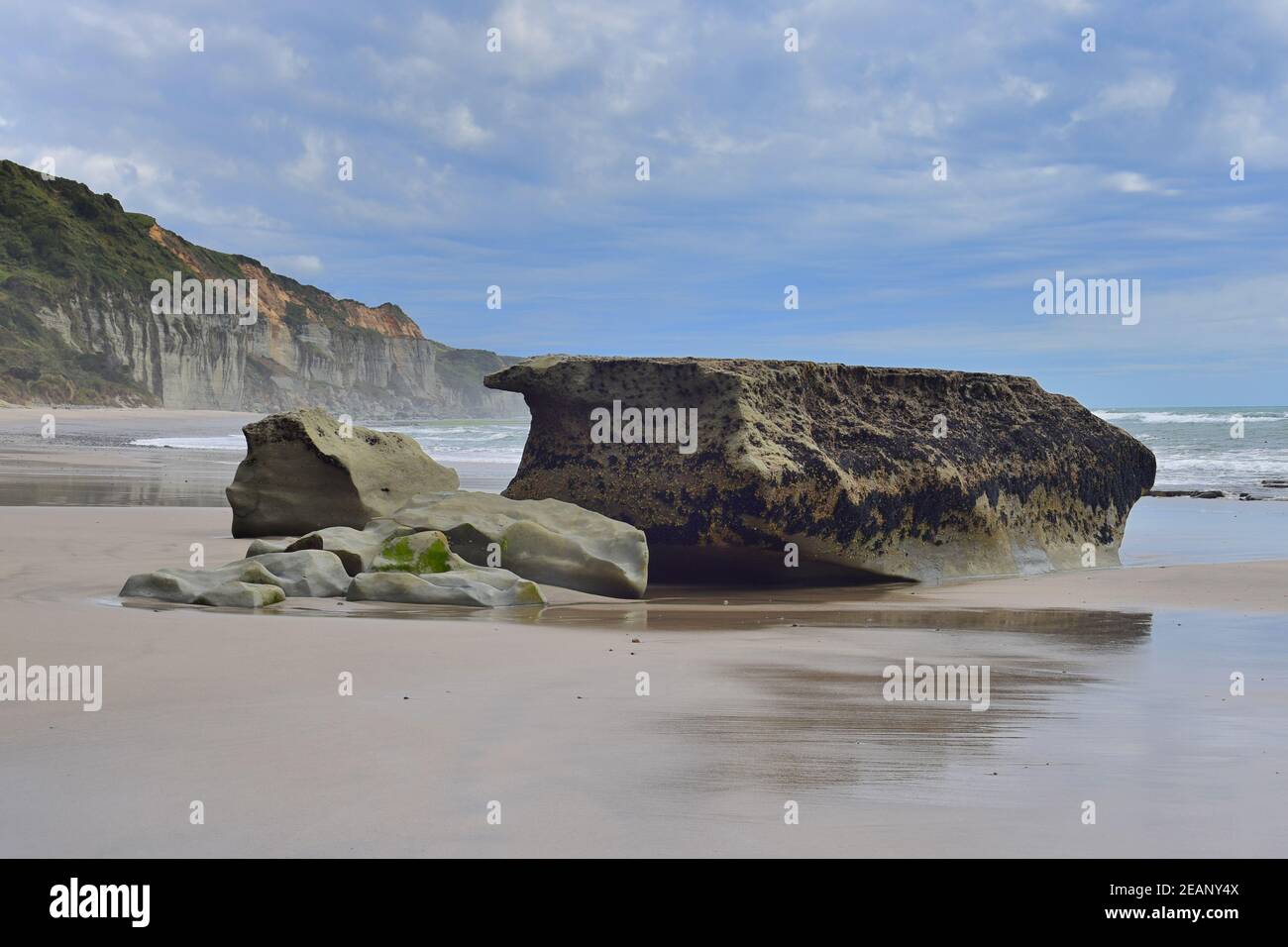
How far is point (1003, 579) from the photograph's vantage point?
846 centimetres

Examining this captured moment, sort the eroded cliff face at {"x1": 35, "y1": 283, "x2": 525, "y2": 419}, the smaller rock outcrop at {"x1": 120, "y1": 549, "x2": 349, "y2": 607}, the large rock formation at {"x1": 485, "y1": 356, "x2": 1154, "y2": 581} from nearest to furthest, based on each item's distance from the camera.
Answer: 1. the smaller rock outcrop at {"x1": 120, "y1": 549, "x2": 349, "y2": 607}
2. the large rock formation at {"x1": 485, "y1": 356, "x2": 1154, "y2": 581}
3. the eroded cliff face at {"x1": 35, "y1": 283, "x2": 525, "y2": 419}

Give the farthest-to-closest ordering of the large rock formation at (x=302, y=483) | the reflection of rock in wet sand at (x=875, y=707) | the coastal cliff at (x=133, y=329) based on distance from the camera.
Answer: the coastal cliff at (x=133, y=329) < the large rock formation at (x=302, y=483) < the reflection of rock in wet sand at (x=875, y=707)

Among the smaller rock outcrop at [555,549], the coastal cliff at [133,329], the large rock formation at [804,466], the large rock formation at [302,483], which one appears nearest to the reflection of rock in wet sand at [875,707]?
the smaller rock outcrop at [555,549]

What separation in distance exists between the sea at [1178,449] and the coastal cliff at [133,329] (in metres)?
28.7

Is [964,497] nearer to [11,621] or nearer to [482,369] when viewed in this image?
[11,621]

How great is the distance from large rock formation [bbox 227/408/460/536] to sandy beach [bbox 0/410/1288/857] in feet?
9.96

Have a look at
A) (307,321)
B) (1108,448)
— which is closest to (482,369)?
(307,321)

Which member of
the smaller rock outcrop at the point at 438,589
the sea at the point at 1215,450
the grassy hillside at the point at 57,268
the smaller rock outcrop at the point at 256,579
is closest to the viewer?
the smaller rock outcrop at the point at 256,579

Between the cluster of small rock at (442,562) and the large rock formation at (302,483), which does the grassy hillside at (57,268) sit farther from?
the cluster of small rock at (442,562)

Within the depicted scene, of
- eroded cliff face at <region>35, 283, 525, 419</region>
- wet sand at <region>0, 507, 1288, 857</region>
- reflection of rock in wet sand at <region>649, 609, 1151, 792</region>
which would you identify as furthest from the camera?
eroded cliff face at <region>35, 283, 525, 419</region>

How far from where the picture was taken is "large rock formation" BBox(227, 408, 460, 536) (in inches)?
385

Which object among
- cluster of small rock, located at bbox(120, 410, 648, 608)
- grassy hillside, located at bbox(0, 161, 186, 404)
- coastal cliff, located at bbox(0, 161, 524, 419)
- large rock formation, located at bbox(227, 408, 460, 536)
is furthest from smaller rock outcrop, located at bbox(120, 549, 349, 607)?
grassy hillside, located at bbox(0, 161, 186, 404)

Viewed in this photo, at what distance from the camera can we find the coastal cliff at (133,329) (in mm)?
66312

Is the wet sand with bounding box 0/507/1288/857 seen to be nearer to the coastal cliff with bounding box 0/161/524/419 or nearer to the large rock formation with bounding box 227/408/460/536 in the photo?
the large rock formation with bounding box 227/408/460/536
